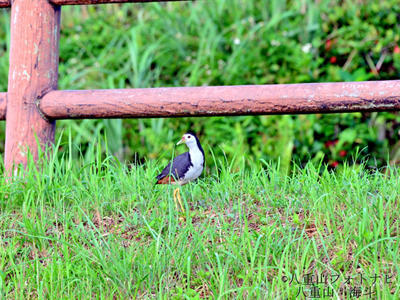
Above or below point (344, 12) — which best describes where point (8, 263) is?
below

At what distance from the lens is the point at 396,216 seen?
2.59 meters

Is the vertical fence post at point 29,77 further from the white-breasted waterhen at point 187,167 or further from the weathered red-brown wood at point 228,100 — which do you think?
the white-breasted waterhen at point 187,167

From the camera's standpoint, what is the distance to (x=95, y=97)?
3139 millimetres

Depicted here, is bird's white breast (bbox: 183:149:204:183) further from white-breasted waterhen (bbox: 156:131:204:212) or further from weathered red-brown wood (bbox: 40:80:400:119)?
weathered red-brown wood (bbox: 40:80:400:119)

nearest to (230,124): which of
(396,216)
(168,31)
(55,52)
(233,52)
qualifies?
(233,52)

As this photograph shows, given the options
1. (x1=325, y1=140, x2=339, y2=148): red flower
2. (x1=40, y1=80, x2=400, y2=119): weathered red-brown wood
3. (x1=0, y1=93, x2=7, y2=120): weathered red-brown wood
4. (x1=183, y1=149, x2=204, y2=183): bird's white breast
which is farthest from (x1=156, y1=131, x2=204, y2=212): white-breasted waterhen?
(x1=325, y1=140, x2=339, y2=148): red flower

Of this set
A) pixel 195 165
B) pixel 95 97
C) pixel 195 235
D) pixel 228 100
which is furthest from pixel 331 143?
pixel 195 235

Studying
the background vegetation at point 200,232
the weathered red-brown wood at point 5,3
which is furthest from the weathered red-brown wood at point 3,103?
the weathered red-brown wood at point 5,3

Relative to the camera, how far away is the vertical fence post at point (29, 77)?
3238mm

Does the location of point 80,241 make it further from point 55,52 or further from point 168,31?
point 168,31

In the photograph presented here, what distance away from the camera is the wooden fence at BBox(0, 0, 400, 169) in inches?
115

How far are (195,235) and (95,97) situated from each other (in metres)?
1.00

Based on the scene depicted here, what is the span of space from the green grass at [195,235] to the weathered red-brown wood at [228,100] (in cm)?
30

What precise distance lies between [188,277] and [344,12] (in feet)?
13.4
